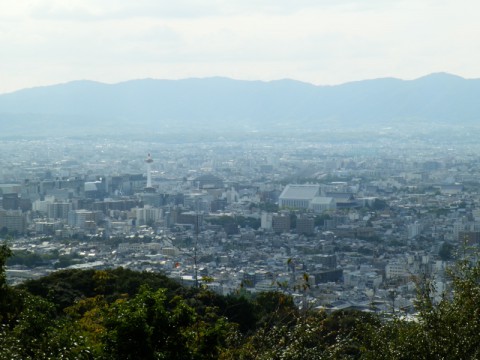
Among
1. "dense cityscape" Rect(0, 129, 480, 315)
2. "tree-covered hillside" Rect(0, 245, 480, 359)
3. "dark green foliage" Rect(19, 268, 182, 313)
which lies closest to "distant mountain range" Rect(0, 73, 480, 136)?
"dense cityscape" Rect(0, 129, 480, 315)

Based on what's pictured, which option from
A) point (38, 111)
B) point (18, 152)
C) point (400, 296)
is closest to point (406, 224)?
point (400, 296)

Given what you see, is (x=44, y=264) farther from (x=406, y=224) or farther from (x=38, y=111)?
(x=38, y=111)

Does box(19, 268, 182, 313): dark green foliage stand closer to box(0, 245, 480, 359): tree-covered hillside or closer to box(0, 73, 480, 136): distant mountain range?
box(0, 245, 480, 359): tree-covered hillside

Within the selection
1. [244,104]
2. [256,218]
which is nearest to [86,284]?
[256,218]

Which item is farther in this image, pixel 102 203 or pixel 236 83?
pixel 236 83

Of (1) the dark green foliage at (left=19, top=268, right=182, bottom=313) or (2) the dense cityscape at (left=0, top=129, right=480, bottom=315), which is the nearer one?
(1) the dark green foliage at (left=19, top=268, right=182, bottom=313)

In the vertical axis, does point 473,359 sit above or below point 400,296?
above

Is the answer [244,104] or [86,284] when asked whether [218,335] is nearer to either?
[86,284]
